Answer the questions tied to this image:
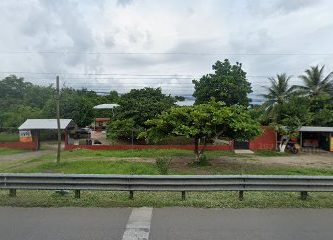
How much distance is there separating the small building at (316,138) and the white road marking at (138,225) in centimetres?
3218

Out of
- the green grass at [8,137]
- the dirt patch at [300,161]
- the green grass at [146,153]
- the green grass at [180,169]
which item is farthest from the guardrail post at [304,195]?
the green grass at [8,137]

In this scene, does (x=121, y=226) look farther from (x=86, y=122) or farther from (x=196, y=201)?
(x=86, y=122)

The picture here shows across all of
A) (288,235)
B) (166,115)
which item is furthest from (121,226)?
(166,115)

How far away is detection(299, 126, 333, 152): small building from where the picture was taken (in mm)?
37156

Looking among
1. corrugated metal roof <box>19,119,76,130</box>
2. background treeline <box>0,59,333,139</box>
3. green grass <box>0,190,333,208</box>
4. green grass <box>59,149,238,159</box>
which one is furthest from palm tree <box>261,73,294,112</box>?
green grass <box>0,190,333,208</box>

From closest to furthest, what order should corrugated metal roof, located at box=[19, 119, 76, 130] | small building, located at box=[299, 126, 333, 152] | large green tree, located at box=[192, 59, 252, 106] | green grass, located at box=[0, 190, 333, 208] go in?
green grass, located at box=[0, 190, 333, 208]
small building, located at box=[299, 126, 333, 152]
corrugated metal roof, located at box=[19, 119, 76, 130]
large green tree, located at box=[192, 59, 252, 106]

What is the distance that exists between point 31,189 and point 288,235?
560 cm

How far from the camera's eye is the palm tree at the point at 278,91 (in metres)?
40.5

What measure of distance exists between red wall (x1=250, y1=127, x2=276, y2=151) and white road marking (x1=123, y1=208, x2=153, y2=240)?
31.1 metres

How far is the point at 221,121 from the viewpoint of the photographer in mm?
23062

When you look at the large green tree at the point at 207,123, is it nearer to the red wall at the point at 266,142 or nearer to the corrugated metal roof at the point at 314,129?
the red wall at the point at 266,142

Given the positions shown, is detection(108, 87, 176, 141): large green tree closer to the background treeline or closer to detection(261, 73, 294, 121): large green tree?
the background treeline

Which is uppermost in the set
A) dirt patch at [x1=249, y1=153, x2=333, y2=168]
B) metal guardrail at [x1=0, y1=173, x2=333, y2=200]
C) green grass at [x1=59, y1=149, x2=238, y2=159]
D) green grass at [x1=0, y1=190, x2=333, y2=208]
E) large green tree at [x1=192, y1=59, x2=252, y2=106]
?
large green tree at [x1=192, y1=59, x2=252, y2=106]

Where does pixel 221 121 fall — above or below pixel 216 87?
below
